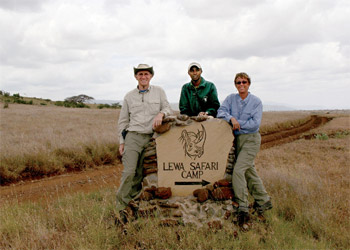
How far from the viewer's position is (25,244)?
12.9 feet

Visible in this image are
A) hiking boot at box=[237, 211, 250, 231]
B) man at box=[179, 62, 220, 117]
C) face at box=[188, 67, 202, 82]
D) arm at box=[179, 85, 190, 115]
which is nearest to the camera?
hiking boot at box=[237, 211, 250, 231]

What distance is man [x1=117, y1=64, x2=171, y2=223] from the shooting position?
15.2 ft

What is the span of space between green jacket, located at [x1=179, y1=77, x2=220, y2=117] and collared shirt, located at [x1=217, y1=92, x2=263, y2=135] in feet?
1.64

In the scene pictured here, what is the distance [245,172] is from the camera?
4.83m

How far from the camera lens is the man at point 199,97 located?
511 cm

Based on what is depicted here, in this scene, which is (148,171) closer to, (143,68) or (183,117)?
(183,117)

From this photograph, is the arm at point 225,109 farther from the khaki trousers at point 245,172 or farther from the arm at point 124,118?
the arm at point 124,118

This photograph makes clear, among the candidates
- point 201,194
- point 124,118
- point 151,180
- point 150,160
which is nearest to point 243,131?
point 201,194

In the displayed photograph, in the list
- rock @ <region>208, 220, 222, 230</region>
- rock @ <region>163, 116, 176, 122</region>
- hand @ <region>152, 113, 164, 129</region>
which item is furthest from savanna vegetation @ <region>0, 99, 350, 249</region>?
rock @ <region>163, 116, 176, 122</region>

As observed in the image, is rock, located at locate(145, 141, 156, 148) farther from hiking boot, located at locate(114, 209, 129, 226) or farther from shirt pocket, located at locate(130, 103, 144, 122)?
hiking boot, located at locate(114, 209, 129, 226)

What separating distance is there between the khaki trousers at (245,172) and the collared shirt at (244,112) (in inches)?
5.9

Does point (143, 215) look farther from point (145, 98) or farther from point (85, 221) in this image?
point (145, 98)

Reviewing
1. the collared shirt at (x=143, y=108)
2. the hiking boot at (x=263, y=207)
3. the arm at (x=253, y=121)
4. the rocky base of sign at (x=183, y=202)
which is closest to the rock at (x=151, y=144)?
the rocky base of sign at (x=183, y=202)

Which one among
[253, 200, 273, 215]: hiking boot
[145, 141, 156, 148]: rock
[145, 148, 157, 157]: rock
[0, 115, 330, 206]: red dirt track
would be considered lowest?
[0, 115, 330, 206]: red dirt track
